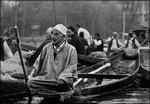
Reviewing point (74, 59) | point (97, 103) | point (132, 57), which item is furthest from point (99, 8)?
point (74, 59)

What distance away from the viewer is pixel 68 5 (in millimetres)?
53562

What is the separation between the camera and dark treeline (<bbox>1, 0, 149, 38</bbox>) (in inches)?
1853

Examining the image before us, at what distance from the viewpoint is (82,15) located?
54375mm

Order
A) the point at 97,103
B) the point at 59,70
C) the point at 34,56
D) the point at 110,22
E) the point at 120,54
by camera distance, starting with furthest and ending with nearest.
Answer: the point at 110,22 → the point at 120,54 → the point at 97,103 → the point at 34,56 → the point at 59,70

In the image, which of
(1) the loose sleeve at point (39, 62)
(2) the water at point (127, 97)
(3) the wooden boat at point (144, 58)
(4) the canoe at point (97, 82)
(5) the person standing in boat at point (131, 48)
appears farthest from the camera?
(5) the person standing in boat at point (131, 48)

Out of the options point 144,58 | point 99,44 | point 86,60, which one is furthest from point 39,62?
point 144,58

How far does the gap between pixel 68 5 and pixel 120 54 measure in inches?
1516

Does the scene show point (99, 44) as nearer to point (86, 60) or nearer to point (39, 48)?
point (86, 60)

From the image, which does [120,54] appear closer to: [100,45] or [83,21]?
[100,45]

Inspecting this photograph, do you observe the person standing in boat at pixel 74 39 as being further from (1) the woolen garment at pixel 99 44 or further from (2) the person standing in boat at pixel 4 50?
(1) the woolen garment at pixel 99 44

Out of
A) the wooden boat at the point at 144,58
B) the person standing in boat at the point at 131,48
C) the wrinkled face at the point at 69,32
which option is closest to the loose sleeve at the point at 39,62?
the wrinkled face at the point at 69,32

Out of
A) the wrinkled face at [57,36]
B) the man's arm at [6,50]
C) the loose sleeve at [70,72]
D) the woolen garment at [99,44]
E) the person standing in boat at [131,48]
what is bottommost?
the person standing in boat at [131,48]

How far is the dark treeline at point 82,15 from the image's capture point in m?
47.1

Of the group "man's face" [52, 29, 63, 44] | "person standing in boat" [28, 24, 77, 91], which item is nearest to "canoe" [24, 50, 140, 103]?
"person standing in boat" [28, 24, 77, 91]
